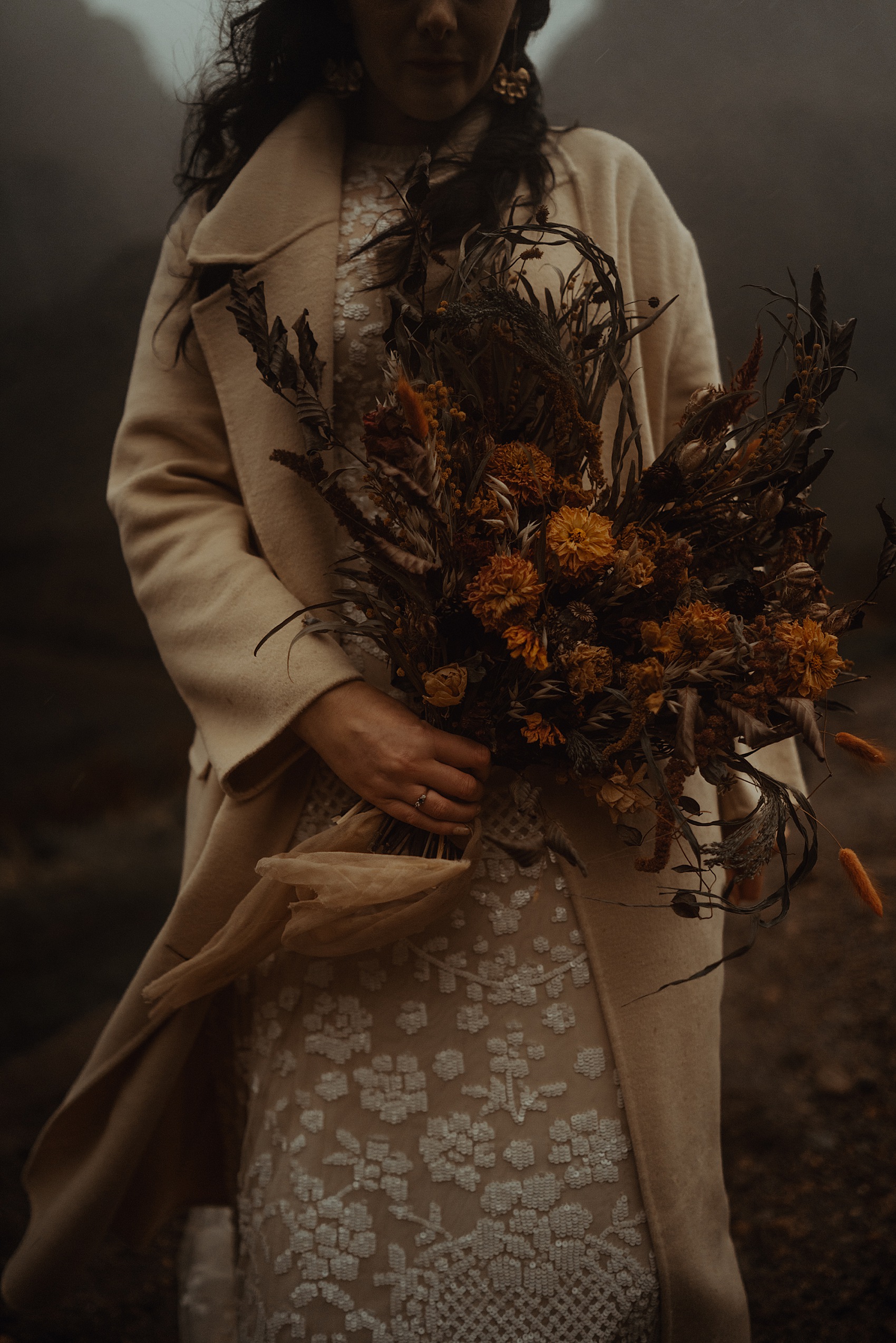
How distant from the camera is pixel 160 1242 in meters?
1.55

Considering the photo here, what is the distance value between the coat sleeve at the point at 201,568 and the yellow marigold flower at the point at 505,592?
0.68 feet

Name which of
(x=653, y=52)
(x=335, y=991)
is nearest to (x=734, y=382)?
(x=335, y=991)

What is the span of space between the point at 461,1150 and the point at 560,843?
12.3 inches

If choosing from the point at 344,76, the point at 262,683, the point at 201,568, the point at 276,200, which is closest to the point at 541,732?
the point at 262,683

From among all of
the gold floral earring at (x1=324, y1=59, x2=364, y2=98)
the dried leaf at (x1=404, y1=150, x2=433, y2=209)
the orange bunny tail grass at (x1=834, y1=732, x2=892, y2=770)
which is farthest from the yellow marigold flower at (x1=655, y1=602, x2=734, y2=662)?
the gold floral earring at (x1=324, y1=59, x2=364, y2=98)

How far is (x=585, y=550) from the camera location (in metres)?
0.55

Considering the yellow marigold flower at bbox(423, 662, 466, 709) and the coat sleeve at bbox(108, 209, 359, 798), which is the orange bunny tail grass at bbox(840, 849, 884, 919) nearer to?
the yellow marigold flower at bbox(423, 662, 466, 709)

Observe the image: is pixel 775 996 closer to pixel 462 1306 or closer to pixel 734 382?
pixel 462 1306

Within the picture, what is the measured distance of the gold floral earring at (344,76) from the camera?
0.90 m

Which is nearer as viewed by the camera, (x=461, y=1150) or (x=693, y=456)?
(x=693, y=456)

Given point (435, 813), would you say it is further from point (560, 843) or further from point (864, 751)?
point (864, 751)

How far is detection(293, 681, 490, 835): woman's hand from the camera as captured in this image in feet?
2.16

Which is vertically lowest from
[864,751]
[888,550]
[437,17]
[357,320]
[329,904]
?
[329,904]

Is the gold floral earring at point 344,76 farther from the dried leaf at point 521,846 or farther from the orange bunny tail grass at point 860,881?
the orange bunny tail grass at point 860,881
